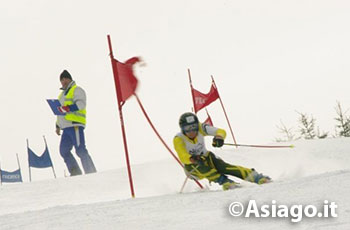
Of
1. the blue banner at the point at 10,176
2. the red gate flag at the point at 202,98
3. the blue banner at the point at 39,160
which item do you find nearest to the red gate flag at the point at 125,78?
the red gate flag at the point at 202,98

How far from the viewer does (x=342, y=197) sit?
4066 millimetres

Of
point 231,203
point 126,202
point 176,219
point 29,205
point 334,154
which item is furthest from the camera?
point 334,154

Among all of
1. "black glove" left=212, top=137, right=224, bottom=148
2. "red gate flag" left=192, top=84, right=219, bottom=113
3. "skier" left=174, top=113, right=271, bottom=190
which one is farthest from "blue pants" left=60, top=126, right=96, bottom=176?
"red gate flag" left=192, top=84, right=219, bottom=113

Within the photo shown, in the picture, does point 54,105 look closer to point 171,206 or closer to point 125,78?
point 125,78

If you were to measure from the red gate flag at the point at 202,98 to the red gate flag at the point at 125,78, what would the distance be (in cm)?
628

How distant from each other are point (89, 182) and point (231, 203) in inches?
189

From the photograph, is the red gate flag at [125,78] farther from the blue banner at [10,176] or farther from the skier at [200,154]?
the blue banner at [10,176]

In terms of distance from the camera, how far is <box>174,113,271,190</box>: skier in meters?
6.96

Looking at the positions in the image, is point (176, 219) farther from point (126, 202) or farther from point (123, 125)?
point (123, 125)

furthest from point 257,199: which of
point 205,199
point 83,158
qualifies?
point 83,158

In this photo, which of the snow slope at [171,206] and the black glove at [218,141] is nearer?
the snow slope at [171,206]

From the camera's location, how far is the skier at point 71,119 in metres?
9.39

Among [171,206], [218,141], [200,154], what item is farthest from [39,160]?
[171,206]

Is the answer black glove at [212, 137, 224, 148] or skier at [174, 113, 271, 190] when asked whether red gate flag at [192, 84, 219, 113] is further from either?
black glove at [212, 137, 224, 148]
